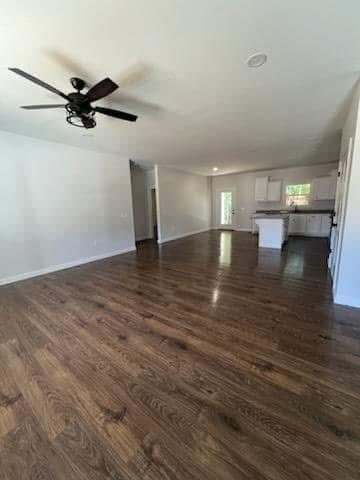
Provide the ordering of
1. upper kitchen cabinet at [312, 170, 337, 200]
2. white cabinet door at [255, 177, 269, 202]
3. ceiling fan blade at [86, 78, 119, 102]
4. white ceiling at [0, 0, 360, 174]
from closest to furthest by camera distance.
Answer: white ceiling at [0, 0, 360, 174]
ceiling fan blade at [86, 78, 119, 102]
upper kitchen cabinet at [312, 170, 337, 200]
white cabinet door at [255, 177, 269, 202]

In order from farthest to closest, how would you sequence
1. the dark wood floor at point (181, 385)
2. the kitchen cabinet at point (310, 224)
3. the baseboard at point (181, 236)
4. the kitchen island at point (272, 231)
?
the baseboard at point (181, 236)
the kitchen cabinet at point (310, 224)
the kitchen island at point (272, 231)
the dark wood floor at point (181, 385)

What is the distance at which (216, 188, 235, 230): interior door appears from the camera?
952cm

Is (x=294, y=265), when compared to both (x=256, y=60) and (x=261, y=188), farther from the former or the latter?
(x=261, y=188)

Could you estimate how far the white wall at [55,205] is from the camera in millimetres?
3811

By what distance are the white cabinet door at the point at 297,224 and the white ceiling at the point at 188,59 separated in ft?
14.2

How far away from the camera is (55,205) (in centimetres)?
438

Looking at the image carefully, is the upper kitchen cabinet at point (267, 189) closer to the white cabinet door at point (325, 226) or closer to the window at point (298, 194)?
the window at point (298, 194)

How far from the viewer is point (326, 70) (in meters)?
2.14

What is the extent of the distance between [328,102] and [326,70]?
89cm

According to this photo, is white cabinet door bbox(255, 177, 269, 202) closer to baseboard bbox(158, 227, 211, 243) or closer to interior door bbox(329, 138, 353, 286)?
baseboard bbox(158, 227, 211, 243)

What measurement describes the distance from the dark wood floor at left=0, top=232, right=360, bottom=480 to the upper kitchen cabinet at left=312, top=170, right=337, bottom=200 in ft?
17.8

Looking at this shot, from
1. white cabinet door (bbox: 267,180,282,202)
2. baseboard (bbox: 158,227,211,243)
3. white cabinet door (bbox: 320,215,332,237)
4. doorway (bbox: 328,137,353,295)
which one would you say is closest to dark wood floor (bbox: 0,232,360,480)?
doorway (bbox: 328,137,353,295)

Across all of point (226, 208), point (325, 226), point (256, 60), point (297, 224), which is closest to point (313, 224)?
point (325, 226)

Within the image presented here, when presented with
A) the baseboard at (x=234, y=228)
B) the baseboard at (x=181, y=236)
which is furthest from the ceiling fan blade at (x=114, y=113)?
the baseboard at (x=234, y=228)
